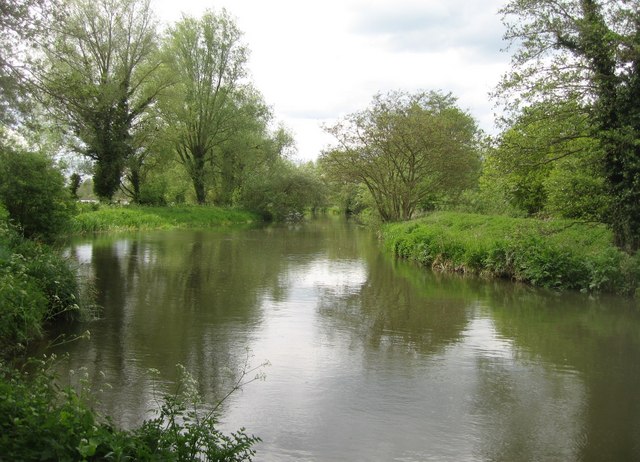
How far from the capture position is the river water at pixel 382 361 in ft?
19.0

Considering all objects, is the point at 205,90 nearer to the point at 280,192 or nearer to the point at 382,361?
the point at 280,192

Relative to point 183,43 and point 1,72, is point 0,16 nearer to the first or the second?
point 1,72

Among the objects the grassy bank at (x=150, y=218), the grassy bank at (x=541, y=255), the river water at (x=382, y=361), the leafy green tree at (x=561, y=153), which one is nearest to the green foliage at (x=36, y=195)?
the river water at (x=382, y=361)

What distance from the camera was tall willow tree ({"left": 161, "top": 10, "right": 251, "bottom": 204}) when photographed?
42.6m

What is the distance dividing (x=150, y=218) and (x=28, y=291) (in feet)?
92.7

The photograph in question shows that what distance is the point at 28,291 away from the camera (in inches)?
324

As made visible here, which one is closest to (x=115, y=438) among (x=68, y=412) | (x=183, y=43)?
(x=68, y=412)

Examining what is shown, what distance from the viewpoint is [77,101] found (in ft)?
31.9

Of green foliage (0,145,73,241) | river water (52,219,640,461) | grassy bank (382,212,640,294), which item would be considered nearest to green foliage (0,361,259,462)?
river water (52,219,640,461)

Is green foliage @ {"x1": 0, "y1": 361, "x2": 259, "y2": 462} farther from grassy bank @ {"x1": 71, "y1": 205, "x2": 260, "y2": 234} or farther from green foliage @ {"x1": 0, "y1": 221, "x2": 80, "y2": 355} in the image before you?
grassy bank @ {"x1": 71, "y1": 205, "x2": 260, "y2": 234}

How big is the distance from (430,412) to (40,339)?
6.26m

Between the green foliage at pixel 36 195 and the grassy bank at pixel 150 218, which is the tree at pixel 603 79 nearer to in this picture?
the green foliage at pixel 36 195

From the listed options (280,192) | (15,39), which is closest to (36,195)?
(15,39)

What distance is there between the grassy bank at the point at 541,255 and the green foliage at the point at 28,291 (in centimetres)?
1172
